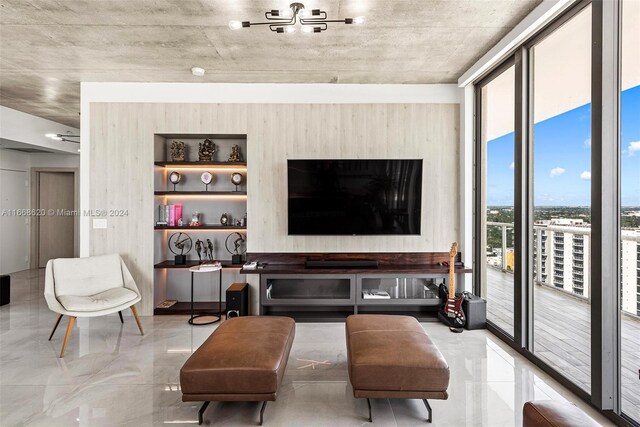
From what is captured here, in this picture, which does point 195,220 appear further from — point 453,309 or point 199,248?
point 453,309

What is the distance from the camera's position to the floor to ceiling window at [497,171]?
3.78 m

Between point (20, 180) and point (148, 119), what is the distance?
4521mm

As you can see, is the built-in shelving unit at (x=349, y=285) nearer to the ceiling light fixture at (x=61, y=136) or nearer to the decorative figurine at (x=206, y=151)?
the decorative figurine at (x=206, y=151)

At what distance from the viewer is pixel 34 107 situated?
548 centimetres

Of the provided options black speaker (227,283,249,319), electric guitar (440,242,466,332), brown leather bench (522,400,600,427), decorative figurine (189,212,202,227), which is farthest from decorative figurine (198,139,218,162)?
brown leather bench (522,400,600,427)

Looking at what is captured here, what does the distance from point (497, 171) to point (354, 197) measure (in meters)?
1.61

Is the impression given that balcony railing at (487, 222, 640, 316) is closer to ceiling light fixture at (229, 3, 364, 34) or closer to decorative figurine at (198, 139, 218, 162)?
ceiling light fixture at (229, 3, 364, 34)

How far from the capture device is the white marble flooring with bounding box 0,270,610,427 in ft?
7.39

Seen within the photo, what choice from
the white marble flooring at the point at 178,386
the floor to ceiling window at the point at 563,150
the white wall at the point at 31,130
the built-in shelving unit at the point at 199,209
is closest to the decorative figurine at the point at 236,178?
the built-in shelving unit at the point at 199,209

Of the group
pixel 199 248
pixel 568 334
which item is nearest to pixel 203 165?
pixel 199 248

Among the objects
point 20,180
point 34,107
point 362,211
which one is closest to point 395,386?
point 362,211

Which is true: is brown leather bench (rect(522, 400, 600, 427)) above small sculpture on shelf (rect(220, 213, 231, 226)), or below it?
below

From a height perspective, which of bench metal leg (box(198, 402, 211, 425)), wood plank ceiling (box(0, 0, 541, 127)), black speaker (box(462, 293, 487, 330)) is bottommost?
bench metal leg (box(198, 402, 211, 425))

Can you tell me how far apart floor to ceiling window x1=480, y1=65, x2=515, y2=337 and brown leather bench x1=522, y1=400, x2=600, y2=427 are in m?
2.41
